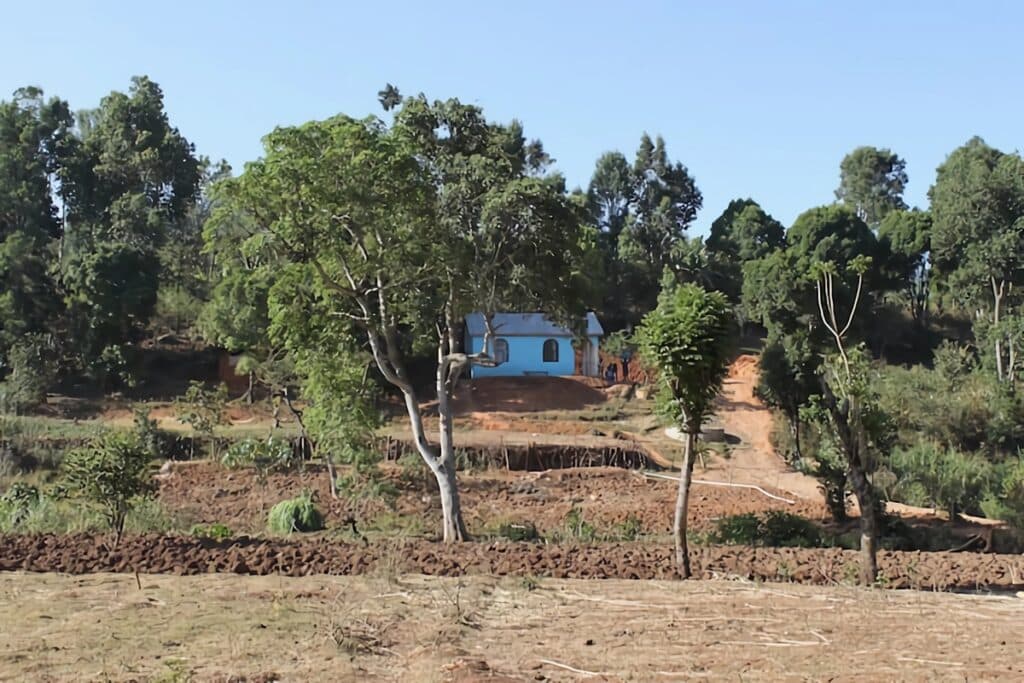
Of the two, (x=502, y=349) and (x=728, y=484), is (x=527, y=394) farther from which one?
(x=728, y=484)

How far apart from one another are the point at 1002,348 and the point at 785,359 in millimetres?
9017

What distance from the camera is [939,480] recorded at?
1911 centimetres

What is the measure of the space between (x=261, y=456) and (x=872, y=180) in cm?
4688

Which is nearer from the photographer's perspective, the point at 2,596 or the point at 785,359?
the point at 2,596

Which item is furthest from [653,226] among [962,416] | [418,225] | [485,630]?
[485,630]

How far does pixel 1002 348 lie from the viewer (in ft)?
104

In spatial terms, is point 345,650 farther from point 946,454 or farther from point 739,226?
point 739,226

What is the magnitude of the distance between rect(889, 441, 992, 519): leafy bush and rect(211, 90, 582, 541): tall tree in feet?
28.8

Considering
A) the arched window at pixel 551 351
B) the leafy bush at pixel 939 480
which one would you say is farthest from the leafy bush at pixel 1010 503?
the arched window at pixel 551 351

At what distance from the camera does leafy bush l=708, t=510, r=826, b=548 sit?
15023 mm

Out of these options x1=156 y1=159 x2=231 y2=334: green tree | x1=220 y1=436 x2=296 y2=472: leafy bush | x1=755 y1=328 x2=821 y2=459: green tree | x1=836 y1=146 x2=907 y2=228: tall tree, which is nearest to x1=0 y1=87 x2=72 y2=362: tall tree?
x1=156 y1=159 x2=231 y2=334: green tree

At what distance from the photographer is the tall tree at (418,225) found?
45.0 ft

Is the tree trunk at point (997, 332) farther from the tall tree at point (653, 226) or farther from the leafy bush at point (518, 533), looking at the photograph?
the leafy bush at point (518, 533)

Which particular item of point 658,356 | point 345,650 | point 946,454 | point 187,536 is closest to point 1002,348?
point 946,454
